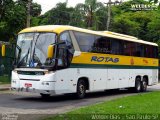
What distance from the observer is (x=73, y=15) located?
5112cm

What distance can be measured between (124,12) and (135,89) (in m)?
46.4

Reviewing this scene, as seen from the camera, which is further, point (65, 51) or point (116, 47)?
point (116, 47)

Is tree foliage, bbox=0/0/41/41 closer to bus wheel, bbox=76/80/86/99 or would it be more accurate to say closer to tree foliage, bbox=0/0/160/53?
tree foliage, bbox=0/0/160/53

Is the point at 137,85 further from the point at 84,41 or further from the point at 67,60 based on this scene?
the point at 67,60

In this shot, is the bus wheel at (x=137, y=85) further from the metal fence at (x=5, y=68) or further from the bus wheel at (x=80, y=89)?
the metal fence at (x=5, y=68)

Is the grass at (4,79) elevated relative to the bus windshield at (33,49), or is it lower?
lower

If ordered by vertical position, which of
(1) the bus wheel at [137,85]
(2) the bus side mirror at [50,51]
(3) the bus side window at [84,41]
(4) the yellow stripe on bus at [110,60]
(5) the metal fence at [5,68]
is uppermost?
(3) the bus side window at [84,41]

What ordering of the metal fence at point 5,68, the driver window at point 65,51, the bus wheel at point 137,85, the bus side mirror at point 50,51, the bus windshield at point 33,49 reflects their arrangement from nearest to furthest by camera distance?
the bus side mirror at point 50,51, the bus windshield at point 33,49, the driver window at point 65,51, the bus wheel at point 137,85, the metal fence at point 5,68

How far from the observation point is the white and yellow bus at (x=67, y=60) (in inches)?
689

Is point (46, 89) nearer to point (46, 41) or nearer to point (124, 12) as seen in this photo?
point (46, 41)

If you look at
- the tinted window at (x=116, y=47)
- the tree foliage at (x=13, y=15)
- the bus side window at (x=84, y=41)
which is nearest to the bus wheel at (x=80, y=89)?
the bus side window at (x=84, y=41)

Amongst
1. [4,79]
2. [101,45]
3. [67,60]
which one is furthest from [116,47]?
[4,79]

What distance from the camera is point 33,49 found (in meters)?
17.9

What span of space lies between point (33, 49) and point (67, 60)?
5.17 ft
